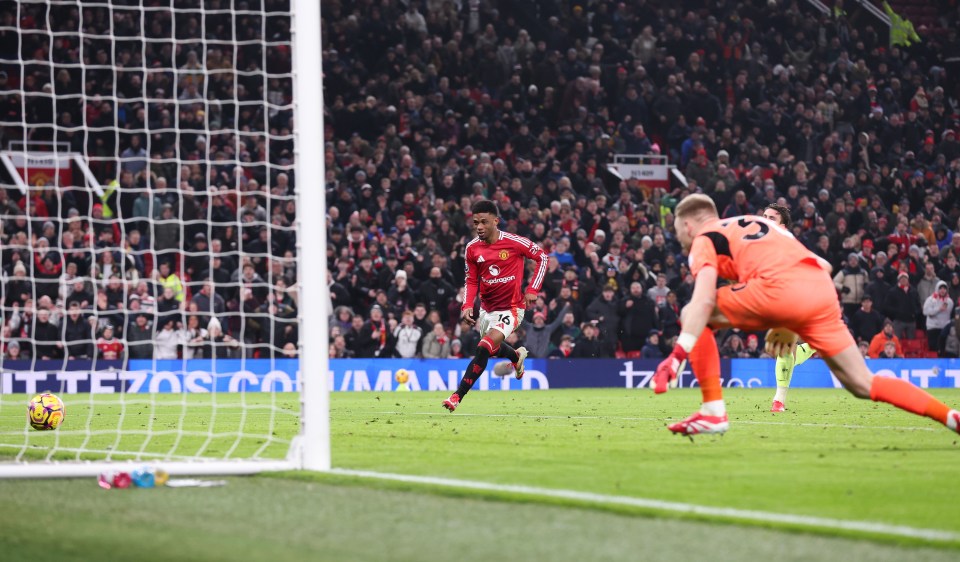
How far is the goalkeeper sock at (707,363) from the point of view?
8.88m

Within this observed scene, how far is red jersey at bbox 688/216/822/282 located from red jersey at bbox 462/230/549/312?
5.76 m

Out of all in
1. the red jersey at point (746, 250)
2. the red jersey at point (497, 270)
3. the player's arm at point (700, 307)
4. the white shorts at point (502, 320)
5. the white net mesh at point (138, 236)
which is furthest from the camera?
the white net mesh at point (138, 236)

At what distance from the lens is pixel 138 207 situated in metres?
20.6

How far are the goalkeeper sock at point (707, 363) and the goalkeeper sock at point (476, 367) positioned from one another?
4473mm

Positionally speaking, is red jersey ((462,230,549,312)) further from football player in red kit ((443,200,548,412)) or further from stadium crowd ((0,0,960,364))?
stadium crowd ((0,0,960,364))

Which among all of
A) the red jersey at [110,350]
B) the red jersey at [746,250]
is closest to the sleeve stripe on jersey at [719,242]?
the red jersey at [746,250]

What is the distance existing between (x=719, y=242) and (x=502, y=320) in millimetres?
5918

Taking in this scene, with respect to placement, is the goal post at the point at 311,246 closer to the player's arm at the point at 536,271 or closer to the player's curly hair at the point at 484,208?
the player's curly hair at the point at 484,208

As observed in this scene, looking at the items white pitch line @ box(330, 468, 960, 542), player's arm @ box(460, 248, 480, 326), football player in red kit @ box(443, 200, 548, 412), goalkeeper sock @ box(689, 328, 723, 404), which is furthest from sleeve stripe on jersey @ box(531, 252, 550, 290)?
white pitch line @ box(330, 468, 960, 542)

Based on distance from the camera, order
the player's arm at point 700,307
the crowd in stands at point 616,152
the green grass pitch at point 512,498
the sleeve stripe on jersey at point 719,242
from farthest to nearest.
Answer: the crowd in stands at point 616,152 < the sleeve stripe on jersey at point 719,242 < the player's arm at point 700,307 < the green grass pitch at point 512,498

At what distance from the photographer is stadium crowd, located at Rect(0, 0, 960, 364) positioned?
20.4 metres

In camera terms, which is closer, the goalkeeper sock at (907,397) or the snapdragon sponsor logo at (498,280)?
the goalkeeper sock at (907,397)

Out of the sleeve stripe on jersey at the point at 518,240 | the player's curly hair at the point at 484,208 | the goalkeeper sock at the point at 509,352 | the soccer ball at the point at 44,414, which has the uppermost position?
the player's curly hair at the point at 484,208

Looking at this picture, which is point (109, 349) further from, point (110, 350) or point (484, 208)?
point (484, 208)
